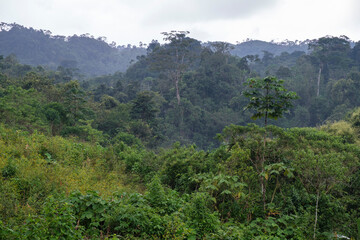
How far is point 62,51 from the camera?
6681cm

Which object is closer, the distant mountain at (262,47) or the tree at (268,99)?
the tree at (268,99)

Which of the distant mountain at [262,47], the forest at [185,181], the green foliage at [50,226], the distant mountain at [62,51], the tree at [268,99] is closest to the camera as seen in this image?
the green foliage at [50,226]

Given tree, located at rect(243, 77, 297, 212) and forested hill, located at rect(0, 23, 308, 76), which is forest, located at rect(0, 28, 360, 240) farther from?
forested hill, located at rect(0, 23, 308, 76)

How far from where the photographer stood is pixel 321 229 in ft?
16.9

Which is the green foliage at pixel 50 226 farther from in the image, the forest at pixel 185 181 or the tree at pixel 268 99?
the tree at pixel 268 99

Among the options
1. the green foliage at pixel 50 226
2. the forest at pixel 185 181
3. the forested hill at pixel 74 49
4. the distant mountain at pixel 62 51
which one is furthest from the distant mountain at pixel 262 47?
the green foliage at pixel 50 226

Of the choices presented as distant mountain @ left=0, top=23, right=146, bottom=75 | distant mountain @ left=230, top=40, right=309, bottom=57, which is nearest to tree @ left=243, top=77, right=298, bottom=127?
distant mountain @ left=0, top=23, right=146, bottom=75

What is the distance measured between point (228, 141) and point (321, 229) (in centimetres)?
279

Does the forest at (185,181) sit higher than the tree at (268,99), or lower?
lower

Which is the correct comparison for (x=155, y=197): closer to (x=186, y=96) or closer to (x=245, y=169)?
(x=245, y=169)

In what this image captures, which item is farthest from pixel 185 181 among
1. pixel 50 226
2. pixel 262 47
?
pixel 262 47

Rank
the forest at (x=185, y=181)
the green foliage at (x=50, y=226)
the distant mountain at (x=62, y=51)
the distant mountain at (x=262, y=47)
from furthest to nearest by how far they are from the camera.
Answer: the distant mountain at (x=262, y=47) → the distant mountain at (x=62, y=51) → the forest at (x=185, y=181) → the green foliage at (x=50, y=226)

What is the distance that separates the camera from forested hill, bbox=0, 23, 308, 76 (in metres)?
62.5

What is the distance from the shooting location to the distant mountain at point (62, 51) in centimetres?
6238
